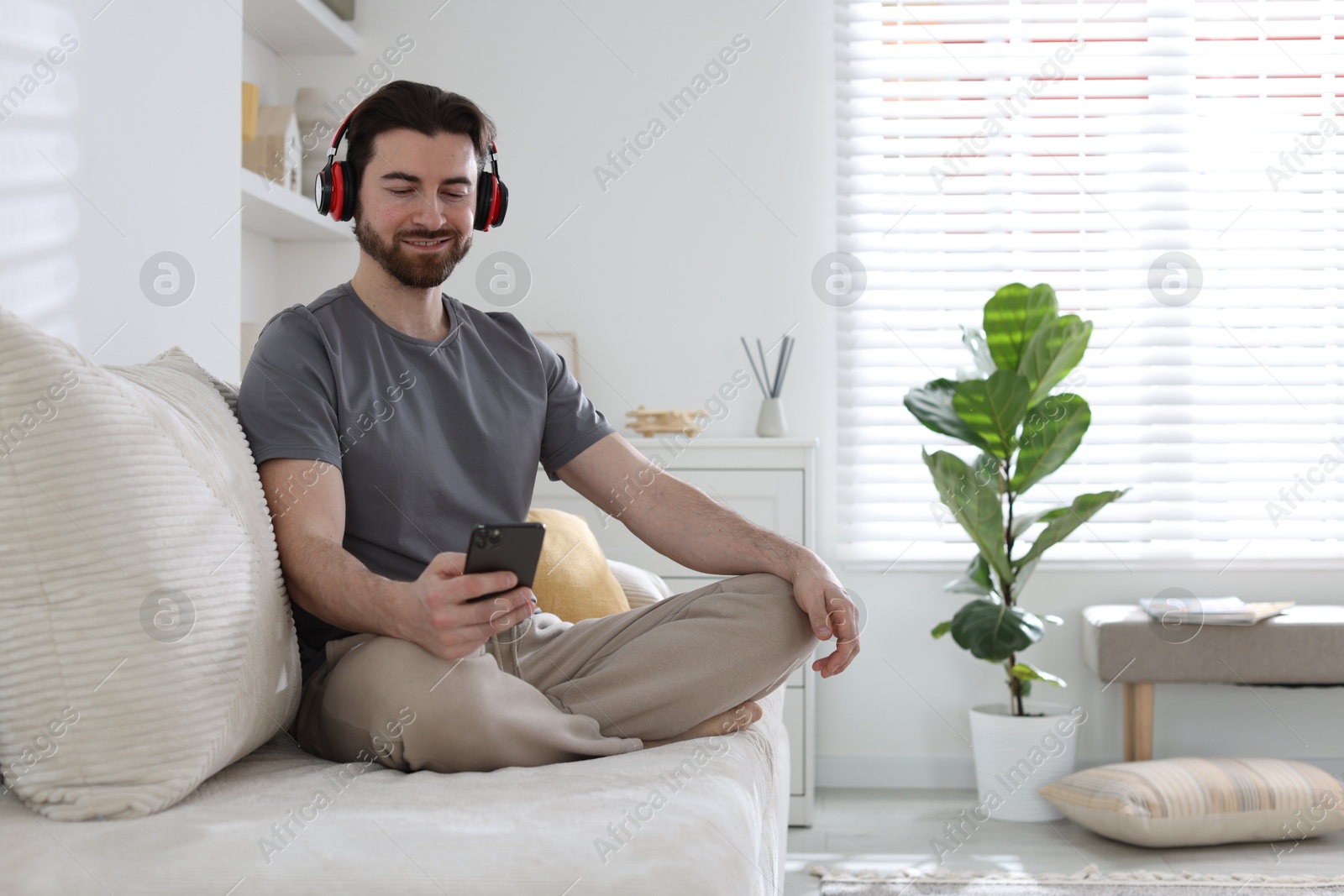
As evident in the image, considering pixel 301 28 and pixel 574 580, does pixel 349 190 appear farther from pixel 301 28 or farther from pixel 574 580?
pixel 301 28

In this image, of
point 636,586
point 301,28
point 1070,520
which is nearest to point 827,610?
point 636,586

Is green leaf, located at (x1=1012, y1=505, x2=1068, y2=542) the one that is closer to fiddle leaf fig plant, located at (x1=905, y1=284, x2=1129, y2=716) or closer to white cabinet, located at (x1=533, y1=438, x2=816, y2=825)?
fiddle leaf fig plant, located at (x1=905, y1=284, x2=1129, y2=716)

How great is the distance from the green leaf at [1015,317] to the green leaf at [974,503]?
0.27m

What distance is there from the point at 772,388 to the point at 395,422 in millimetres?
1853

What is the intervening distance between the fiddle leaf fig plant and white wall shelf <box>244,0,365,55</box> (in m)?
1.88

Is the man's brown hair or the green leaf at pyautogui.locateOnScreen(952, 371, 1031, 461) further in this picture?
the green leaf at pyautogui.locateOnScreen(952, 371, 1031, 461)

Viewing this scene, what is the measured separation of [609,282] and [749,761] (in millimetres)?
2200

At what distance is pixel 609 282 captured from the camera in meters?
3.16

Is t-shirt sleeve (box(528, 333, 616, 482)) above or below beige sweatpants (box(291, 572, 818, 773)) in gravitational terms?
above

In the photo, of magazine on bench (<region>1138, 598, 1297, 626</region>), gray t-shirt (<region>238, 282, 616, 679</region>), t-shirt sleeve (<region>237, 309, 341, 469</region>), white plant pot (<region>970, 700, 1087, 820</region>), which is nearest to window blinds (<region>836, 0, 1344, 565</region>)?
magazine on bench (<region>1138, 598, 1297, 626</region>)

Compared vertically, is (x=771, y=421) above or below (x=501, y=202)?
below

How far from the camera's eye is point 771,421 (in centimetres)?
295

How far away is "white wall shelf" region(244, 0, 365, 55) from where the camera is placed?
2801 mm

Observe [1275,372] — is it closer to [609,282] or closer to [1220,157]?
[1220,157]
